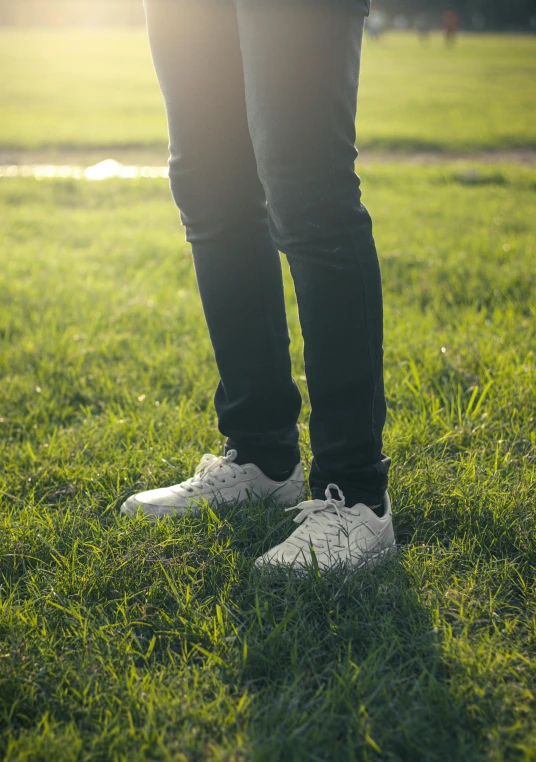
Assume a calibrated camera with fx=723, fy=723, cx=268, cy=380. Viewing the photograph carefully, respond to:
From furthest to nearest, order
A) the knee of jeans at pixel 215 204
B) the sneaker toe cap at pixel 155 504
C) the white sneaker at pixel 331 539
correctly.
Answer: the sneaker toe cap at pixel 155 504 < the knee of jeans at pixel 215 204 < the white sneaker at pixel 331 539

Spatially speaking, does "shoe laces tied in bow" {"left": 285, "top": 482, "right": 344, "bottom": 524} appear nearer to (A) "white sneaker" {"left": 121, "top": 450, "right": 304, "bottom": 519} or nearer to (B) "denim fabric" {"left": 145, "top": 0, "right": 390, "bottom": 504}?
(B) "denim fabric" {"left": 145, "top": 0, "right": 390, "bottom": 504}

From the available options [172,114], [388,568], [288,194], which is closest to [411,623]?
[388,568]

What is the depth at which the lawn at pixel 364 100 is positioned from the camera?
1024 cm

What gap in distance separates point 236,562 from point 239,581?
0.20ft

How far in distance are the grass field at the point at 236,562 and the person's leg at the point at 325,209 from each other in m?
0.29

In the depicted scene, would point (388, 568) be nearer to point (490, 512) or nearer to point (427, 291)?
point (490, 512)

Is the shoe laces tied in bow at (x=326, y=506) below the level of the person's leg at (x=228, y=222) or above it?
below

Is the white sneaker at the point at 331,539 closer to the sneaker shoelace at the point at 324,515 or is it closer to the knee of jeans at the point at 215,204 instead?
the sneaker shoelace at the point at 324,515

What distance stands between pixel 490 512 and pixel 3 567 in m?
1.17

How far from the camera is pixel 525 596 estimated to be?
1.51m

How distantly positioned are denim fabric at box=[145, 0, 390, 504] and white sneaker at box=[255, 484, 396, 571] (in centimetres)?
5

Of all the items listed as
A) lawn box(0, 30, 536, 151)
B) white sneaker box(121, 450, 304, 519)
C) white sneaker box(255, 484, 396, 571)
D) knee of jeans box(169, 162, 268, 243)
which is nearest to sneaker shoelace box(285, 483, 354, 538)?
white sneaker box(255, 484, 396, 571)

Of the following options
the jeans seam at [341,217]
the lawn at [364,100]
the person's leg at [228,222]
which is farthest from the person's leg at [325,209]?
the lawn at [364,100]

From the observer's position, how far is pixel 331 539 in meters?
1.57
